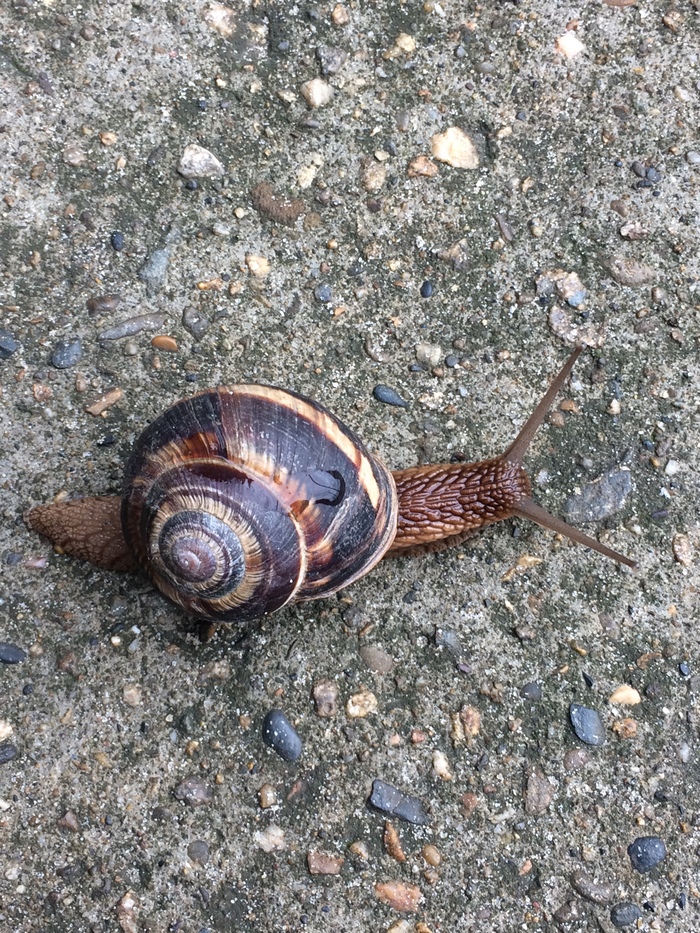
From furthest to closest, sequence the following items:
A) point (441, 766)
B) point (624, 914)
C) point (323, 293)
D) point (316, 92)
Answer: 1. point (316, 92)
2. point (323, 293)
3. point (441, 766)
4. point (624, 914)

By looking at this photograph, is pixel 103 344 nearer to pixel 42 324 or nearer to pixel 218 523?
pixel 42 324

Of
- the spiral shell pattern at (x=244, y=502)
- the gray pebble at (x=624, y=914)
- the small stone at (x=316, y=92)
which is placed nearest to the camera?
the spiral shell pattern at (x=244, y=502)

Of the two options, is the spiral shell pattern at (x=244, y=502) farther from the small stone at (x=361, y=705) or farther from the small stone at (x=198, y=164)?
the small stone at (x=198, y=164)

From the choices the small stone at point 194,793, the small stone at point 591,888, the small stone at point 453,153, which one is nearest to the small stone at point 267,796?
the small stone at point 194,793

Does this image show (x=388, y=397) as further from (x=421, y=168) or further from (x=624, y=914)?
(x=624, y=914)

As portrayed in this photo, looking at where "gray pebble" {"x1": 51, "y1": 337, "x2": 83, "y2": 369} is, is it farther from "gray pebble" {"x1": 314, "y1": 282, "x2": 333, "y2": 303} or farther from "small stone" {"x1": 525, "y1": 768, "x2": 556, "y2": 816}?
"small stone" {"x1": 525, "y1": 768, "x2": 556, "y2": 816}

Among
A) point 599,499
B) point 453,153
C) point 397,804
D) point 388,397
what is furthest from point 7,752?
point 453,153
